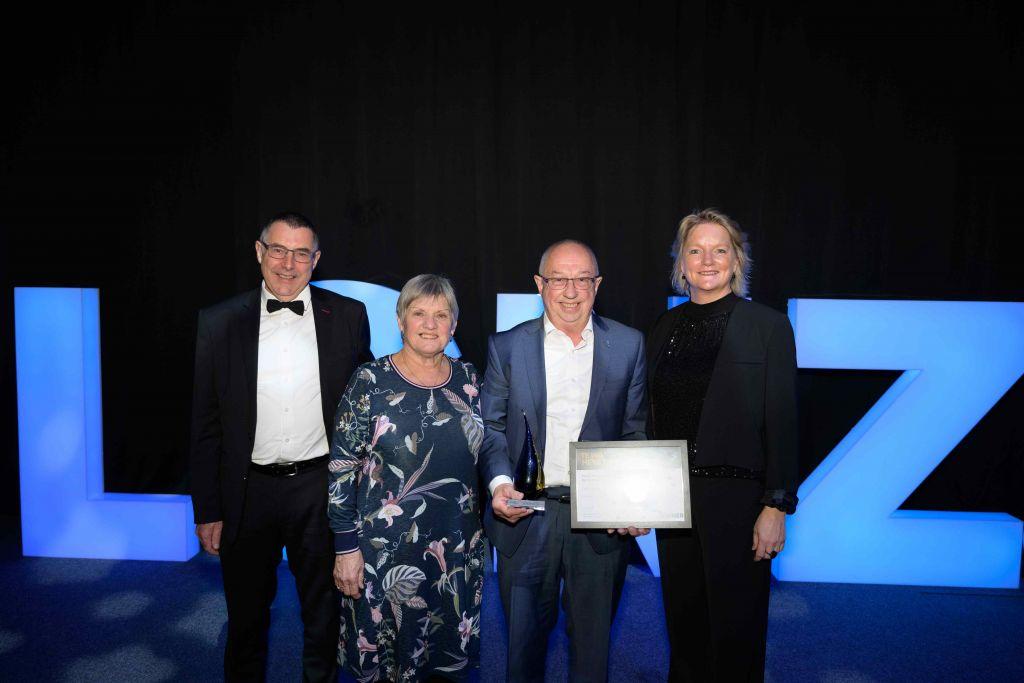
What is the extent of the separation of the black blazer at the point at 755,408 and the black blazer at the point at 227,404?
1.38 meters

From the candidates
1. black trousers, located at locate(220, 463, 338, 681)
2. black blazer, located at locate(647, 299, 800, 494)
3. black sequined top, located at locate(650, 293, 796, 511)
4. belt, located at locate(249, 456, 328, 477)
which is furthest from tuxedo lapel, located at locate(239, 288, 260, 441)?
black blazer, located at locate(647, 299, 800, 494)

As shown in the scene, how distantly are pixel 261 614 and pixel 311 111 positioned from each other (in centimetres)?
302

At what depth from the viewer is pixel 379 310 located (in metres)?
3.52

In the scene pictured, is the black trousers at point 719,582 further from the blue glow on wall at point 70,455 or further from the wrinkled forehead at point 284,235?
the blue glow on wall at point 70,455

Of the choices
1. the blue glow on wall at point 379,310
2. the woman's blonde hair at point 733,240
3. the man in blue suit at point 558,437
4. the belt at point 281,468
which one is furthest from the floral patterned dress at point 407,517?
the blue glow on wall at point 379,310

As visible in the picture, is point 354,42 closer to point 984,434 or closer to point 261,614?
point 261,614

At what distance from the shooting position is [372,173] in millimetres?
3926

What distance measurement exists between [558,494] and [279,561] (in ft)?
3.66

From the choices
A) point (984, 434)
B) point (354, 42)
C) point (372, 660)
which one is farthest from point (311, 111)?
point (984, 434)

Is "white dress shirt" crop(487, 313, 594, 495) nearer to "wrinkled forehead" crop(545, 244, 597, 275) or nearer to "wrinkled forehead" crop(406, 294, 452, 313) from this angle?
"wrinkled forehead" crop(545, 244, 597, 275)

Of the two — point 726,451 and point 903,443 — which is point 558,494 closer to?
point 726,451

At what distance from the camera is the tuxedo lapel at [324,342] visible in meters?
2.30

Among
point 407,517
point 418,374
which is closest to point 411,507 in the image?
point 407,517

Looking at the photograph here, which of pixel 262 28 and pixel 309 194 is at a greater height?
pixel 262 28
